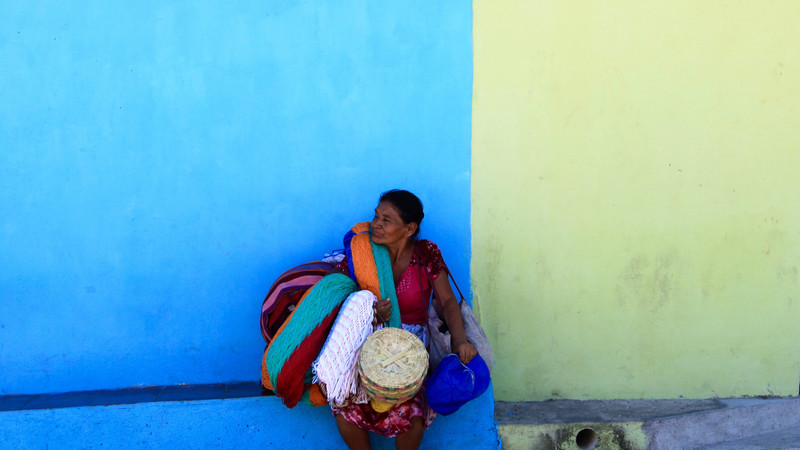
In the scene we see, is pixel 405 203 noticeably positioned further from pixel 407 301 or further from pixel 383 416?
pixel 383 416

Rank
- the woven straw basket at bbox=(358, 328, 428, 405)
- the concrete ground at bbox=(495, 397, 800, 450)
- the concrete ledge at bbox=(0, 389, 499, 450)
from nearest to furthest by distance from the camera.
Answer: the woven straw basket at bbox=(358, 328, 428, 405) < the concrete ledge at bbox=(0, 389, 499, 450) < the concrete ground at bbox=(495, 397, 800, 450)

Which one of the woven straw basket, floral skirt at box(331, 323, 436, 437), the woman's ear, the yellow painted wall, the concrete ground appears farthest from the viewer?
the yellow painted wall

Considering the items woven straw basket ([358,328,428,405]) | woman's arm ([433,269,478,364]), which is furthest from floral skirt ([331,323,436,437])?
woman's arm ([433,269,478,364])

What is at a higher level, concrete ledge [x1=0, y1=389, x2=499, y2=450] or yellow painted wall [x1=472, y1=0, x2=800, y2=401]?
yellow painted wall [x1=472, y1=0, x2=800, y2=401]

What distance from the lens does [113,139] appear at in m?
3.35

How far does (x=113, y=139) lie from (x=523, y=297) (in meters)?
2.12

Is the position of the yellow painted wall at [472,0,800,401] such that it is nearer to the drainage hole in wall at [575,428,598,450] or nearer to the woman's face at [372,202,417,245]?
the drainage hole in wall at [575,428,598,450]

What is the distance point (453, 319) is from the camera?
3.24m

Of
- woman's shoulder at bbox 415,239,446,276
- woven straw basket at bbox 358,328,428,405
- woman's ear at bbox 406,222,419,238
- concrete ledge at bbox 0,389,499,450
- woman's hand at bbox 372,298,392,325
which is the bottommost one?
concrete ledge at bbox 0,389,499,450

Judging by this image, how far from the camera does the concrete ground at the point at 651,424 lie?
3.52m

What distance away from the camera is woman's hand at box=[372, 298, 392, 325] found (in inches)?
122

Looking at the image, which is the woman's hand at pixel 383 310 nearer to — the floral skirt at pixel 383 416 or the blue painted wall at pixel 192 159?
the floral skirt at pixel 383 416

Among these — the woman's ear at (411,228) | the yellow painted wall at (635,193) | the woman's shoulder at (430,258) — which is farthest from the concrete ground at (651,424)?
the woman's ear at (411,228)

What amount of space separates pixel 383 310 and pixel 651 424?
4.95 ft
